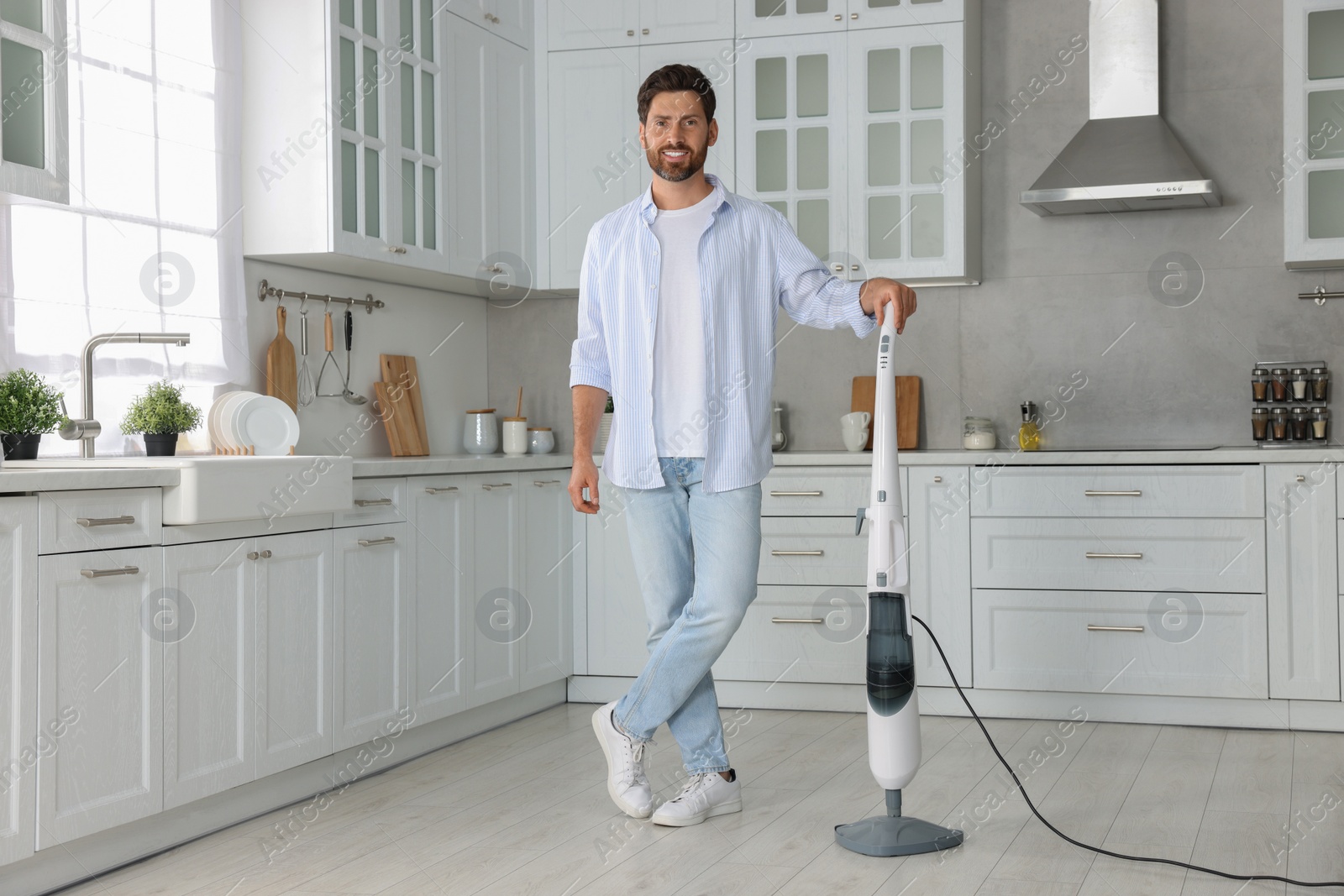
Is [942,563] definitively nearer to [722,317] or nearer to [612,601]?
[612,601]

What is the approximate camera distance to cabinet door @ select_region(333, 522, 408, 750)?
3.21 meters

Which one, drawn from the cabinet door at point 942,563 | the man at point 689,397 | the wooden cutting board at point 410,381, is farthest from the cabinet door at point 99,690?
the cabinet door at point 942,563

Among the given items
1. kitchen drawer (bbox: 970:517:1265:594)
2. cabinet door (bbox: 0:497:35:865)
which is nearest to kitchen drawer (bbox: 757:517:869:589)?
kitchen drawer (bbox: 970:517:1265:594)

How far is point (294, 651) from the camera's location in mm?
3037

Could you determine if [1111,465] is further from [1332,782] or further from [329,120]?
[329,120]

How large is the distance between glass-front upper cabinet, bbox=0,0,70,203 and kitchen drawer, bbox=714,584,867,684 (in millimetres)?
2346

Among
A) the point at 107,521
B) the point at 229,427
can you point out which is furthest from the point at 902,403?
the point at 107,521

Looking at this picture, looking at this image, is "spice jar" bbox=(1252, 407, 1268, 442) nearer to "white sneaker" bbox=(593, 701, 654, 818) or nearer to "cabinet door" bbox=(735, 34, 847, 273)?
"cabinet door" bbox=(735, 34, 847, 273)

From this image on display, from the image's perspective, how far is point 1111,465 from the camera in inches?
153

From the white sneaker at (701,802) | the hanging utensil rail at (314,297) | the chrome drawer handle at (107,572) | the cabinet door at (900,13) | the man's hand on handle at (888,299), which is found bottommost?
the white sneaker at (701,802)

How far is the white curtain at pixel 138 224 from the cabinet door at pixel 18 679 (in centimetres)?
75

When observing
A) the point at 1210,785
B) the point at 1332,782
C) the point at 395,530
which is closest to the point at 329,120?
the point at 395,530

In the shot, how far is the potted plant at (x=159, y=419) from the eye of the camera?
302 centimetres

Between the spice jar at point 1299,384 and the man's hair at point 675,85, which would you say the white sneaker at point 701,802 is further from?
the spice jar at point 1299,384
